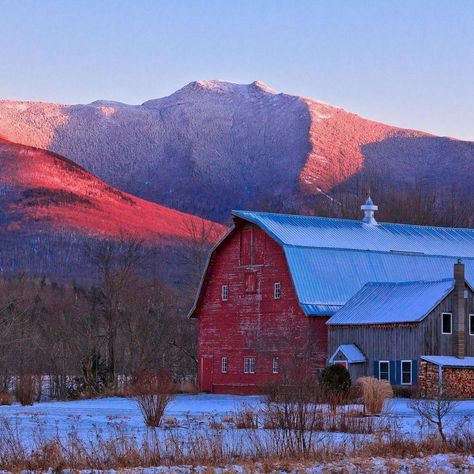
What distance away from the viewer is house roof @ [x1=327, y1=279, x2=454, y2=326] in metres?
50.7

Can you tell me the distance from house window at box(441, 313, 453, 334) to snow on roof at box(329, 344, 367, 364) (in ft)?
12.2

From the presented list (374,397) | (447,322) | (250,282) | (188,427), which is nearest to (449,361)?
(447,322)

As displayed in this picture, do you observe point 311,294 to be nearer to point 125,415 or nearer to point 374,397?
point 374,397

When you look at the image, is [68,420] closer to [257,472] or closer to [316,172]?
[257,472]

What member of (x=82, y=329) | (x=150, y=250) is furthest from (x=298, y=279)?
(x=150, y=250)

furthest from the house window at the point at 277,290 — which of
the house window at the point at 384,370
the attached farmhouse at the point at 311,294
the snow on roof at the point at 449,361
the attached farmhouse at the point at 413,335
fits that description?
the snow on roof at the point at 449,361

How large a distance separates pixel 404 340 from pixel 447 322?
2042mm

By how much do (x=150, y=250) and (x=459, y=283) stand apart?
10549 centimetres

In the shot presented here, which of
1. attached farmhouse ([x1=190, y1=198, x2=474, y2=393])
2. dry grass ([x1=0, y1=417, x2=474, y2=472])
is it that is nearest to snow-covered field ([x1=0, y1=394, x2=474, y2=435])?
dry grass ([x1=0, y1=417, x2=474, y2=472])

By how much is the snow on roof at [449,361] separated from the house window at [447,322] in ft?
3.92

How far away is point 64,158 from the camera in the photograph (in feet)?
614

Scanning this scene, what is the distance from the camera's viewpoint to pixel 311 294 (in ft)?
182

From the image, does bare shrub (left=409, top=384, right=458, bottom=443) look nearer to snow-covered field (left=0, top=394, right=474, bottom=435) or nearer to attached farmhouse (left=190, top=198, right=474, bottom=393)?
snow-covered field (left=0, top=394, right=474, bottom=435)

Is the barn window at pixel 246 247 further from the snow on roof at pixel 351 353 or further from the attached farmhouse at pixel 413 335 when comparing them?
the snow on roof at pixel 351 353
